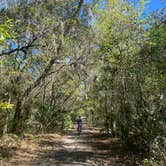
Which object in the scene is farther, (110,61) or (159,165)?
(110,61)

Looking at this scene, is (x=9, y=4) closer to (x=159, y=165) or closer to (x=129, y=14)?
(x=129, y=14)

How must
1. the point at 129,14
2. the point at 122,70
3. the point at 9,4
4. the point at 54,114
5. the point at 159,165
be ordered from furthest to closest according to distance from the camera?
1. the point at 54,114
2. the point at 129,14
3. the point at 122,70
4. the point at 9,4
5. the point at 159,165

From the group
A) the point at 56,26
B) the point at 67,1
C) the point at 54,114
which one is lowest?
the point at 54,114

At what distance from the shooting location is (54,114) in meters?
36.3

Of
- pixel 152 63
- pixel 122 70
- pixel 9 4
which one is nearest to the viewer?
pixel 9 4

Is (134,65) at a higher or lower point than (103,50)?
lower

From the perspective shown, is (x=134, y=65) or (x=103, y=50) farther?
(x=103, y=50)

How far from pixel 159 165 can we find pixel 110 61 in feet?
28.2

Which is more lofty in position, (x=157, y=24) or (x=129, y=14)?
(x=129, y=14)

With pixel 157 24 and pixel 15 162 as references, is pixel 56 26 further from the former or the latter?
pixel 15 162

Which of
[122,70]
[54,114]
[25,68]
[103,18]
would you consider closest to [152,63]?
[122,70]

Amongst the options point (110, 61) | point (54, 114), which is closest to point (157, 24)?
point (110, 61)

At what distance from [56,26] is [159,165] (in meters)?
7.20

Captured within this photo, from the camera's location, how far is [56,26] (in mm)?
14453
